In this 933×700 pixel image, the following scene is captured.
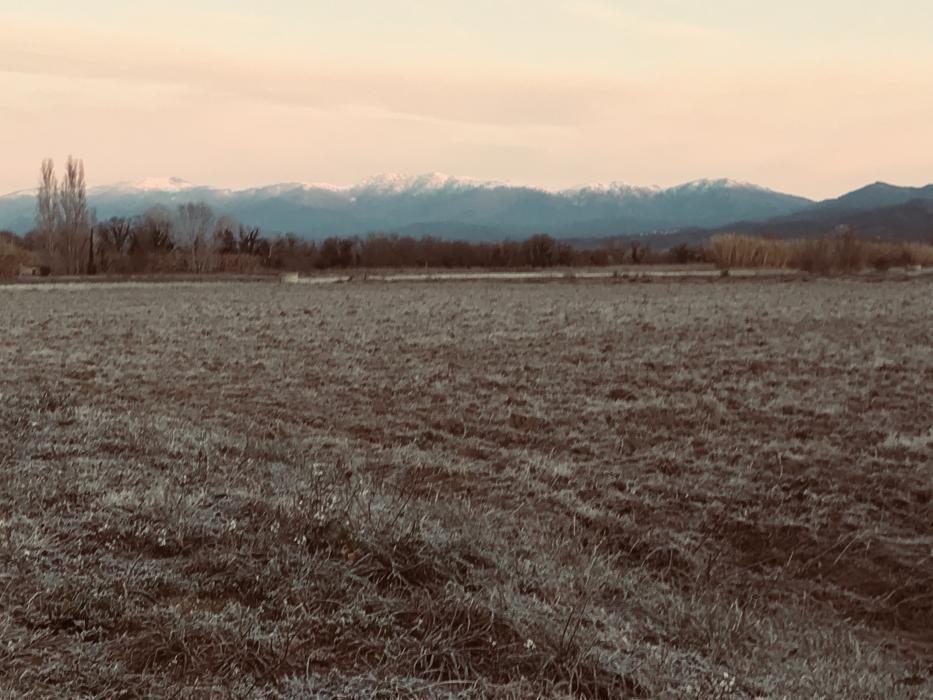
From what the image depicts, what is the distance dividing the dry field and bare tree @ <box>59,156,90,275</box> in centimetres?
4456

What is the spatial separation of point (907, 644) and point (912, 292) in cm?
3179

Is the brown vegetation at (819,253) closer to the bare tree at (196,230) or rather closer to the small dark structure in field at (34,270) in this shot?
the bare tree at (196,230)

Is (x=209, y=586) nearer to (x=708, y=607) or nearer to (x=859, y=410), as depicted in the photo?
(x=708, y=607)

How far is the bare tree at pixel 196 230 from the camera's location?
62478 mm

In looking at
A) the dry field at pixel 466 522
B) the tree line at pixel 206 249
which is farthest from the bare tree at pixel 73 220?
the dry field at pixel 466 522

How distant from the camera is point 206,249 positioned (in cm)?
6388

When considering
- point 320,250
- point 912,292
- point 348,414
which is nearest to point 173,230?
point 320,250

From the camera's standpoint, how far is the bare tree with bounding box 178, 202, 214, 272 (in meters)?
62.5

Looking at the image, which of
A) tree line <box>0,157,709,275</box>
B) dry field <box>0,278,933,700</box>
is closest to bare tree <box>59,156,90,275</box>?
tree line <box>0,157,709,275</box>

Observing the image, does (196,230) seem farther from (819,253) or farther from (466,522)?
(466,522)

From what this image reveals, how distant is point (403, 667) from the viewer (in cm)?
336

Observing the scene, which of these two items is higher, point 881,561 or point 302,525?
point 302,525

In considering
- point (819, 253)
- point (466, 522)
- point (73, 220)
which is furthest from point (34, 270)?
point (466, 522)

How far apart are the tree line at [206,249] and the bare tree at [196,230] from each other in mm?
83
